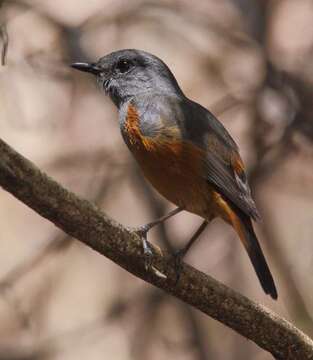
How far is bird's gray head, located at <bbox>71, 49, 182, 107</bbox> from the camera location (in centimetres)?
523

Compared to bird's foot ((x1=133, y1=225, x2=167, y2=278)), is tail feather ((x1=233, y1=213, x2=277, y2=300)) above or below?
below

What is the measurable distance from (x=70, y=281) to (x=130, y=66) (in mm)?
2325

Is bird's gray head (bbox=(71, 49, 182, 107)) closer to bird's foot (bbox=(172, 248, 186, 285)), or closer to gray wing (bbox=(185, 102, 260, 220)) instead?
gray wing (bbox=(185, 102, 260, 220))

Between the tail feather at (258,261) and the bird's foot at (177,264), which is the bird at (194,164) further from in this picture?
the bird's foot at (177,264)

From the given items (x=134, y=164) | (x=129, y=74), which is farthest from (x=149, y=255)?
(x=134, y=164)

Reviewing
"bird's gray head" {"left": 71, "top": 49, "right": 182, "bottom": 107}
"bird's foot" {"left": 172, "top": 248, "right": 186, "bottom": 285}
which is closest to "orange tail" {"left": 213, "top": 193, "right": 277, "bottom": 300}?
"bird's foot" {"left": 172, "top": 248, "right": 186, "bottom": 285}

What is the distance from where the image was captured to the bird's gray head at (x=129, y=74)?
5230 mm

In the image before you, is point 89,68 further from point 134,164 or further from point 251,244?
point 251,244

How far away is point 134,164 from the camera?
6.30 m

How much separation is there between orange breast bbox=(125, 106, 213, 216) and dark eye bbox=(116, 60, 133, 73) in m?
0.88

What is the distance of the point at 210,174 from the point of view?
4.50 meters

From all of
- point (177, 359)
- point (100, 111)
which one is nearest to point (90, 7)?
point (100, 111)

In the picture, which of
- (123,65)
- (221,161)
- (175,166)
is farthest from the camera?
(123,65)

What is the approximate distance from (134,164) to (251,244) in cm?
208
